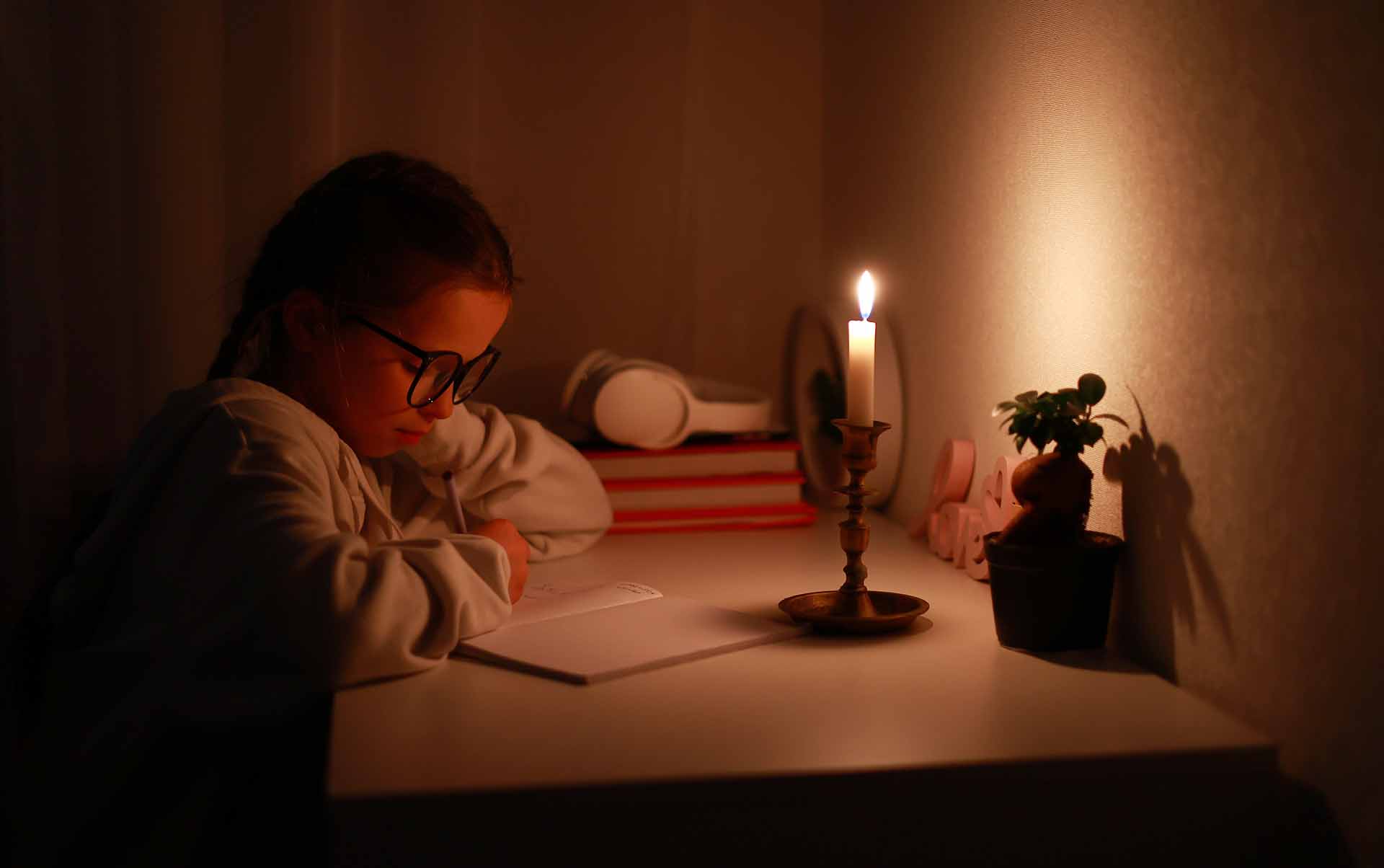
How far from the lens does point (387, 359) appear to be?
109cm

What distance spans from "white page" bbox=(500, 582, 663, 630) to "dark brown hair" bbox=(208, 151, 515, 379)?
0.96 ft

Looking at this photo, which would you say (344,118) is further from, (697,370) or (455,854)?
(455,854)

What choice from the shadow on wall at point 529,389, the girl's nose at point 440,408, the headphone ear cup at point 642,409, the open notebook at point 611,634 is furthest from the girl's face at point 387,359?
the shadow on wall at point 529,389

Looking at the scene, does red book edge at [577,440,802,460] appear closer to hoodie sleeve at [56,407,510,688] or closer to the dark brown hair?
the dark brown hair

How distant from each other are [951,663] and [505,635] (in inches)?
13.1

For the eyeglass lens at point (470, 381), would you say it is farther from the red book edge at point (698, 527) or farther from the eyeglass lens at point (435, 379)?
the red book edge at point (698, 527)

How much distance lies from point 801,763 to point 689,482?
2.74 feet

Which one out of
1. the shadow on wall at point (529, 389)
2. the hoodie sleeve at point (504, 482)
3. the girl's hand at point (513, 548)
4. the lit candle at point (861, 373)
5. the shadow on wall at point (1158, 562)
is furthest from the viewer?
the shadow on wall at point (529, 389)

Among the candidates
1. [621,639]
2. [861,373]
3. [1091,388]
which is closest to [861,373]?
[861,373]

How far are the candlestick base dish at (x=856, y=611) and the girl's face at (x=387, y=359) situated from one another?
1.28 feet

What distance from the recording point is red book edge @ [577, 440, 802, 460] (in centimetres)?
147

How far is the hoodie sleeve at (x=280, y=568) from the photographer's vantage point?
31.2 inches

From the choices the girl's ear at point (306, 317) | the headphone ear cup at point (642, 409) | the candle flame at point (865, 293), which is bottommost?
the headphone ear cup at point (642, 409)

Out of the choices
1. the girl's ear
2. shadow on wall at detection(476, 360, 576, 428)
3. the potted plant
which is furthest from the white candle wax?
shadow on wall at detection(476, 360, 576, 428)
